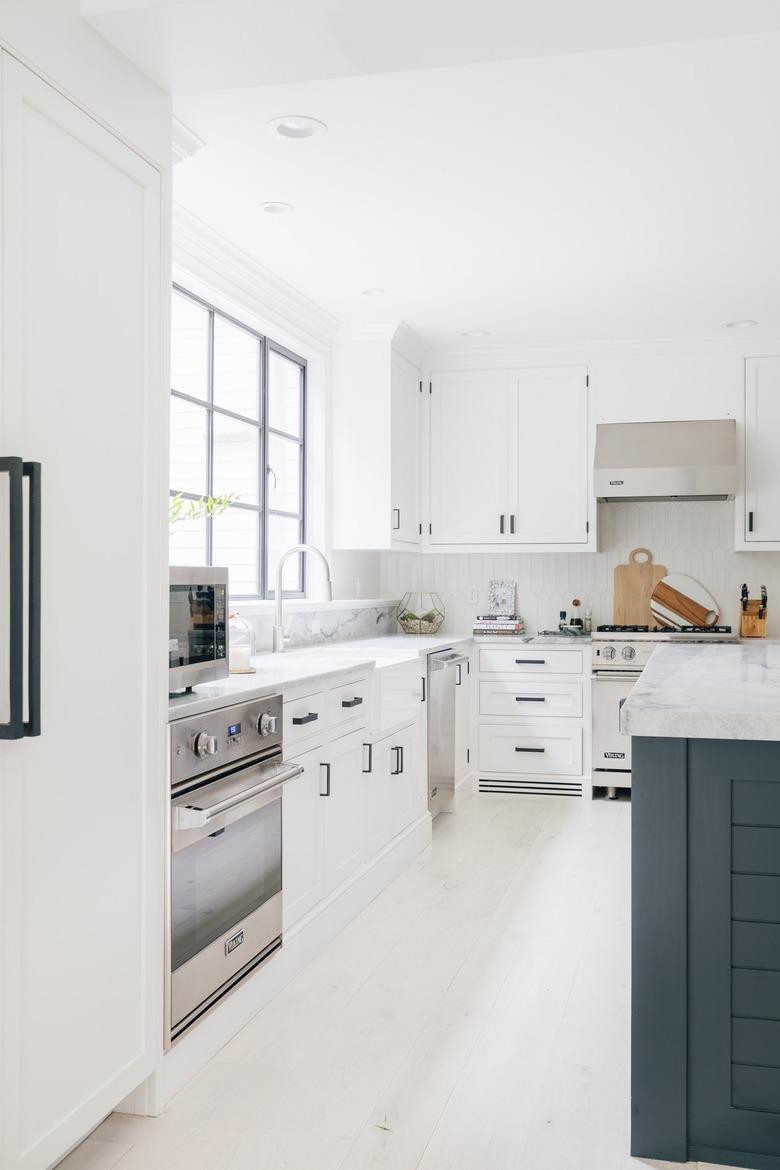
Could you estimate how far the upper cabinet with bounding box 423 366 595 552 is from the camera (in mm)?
5562

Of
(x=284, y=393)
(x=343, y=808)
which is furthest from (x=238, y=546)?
(x=343, y=808)

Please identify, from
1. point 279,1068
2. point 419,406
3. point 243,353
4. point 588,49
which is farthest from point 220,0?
point 419,406

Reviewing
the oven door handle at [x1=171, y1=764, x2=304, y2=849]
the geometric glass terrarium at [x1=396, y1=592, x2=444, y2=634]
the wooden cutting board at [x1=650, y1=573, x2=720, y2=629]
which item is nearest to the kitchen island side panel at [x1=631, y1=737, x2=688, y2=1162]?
the oven door handle at [x1=171, y1=764, x2=304, y2=849]

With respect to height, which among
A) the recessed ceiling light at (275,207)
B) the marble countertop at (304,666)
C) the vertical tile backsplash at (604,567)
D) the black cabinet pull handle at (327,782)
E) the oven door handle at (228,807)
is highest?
the recessed ceiling light at (275,207)

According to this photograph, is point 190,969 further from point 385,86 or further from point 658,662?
point 385,86

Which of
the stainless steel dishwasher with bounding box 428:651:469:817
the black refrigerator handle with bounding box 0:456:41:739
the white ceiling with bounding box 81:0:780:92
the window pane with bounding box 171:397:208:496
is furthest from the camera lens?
the stainless steel dishwasher with bounding box 428:651:469:817

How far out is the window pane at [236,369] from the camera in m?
4.23

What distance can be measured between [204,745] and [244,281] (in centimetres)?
243

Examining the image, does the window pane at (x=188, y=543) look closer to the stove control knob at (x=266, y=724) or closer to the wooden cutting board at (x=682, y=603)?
the stove control knob at (x=266, y=724)

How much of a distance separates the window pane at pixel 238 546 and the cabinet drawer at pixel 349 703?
92 centimetres

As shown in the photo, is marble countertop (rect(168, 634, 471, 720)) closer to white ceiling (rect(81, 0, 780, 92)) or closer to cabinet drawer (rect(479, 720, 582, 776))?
cabinet drawer (rect(479, 720, 582, 776))

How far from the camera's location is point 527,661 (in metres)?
5.43

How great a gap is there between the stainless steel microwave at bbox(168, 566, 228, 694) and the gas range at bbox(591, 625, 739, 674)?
3.06 m

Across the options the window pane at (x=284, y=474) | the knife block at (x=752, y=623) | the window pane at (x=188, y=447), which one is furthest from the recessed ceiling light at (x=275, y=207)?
the knife block at (x=752, y=623)
